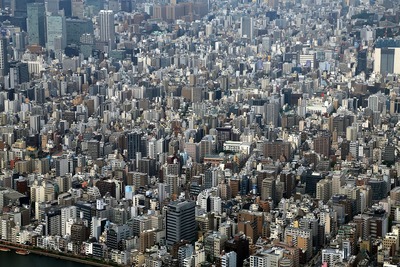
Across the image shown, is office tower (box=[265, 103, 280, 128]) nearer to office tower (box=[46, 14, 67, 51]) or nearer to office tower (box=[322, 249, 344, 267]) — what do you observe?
office tower (box=[322, 249, 344, 267])

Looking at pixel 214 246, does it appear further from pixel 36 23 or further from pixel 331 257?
pixel 36 23

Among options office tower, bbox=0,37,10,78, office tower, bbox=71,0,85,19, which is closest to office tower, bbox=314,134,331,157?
office tower, bbox=0,37,10,78

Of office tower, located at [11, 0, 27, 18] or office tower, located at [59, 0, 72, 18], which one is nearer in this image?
office tower, located at [11, 0, 27, 18]

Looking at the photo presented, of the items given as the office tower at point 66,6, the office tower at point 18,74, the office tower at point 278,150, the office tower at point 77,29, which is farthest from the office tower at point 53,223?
the office tower at point 66,6

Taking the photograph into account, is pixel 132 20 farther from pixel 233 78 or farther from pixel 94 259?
pixel 94 259

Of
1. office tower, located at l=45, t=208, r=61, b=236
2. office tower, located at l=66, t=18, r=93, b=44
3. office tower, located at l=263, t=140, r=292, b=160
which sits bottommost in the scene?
office tower, located at l=45, t=208, r=61, b=236

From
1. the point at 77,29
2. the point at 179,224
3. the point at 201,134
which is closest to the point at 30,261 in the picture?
the point at 179,224

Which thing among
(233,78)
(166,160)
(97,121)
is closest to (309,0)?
(233,78)
